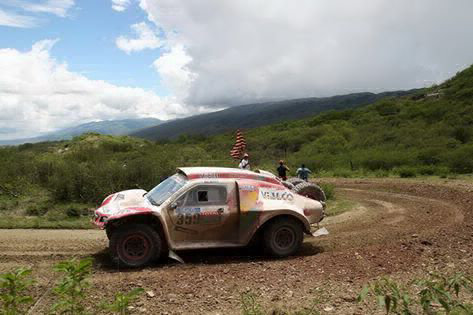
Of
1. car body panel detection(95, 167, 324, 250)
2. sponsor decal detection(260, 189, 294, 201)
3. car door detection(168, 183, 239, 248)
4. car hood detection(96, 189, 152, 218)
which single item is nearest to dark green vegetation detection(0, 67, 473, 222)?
car hood detection(96, 189, 152, 218)

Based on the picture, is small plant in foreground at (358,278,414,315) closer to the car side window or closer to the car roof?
the car side window

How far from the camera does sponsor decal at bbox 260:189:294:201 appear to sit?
8648 mm

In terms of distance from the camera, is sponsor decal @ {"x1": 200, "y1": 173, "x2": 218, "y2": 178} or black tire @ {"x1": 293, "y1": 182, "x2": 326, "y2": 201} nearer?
sponsor decal @ {"x1": 200, "y1": 173, "x2": 218, "y2": 178}

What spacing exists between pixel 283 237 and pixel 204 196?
5.80 ft

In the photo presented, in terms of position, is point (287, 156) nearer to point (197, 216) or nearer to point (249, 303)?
point (197, 216)

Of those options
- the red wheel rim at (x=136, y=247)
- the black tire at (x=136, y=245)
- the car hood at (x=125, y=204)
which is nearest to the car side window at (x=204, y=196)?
the car hood at (x=125, y=204)

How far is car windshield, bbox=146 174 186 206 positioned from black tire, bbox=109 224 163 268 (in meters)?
0.67

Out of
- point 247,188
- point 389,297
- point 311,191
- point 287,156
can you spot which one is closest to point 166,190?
point 247,188

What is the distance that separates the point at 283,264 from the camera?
7.97 m

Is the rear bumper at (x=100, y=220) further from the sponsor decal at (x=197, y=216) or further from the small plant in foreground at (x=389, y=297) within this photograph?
the small plant in foreground at (x=389, y=297)

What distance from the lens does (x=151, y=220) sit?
802 cm

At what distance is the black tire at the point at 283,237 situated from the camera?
8.47 meters

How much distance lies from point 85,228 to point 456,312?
904 cm

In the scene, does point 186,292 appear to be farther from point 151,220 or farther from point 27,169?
point 27,169
